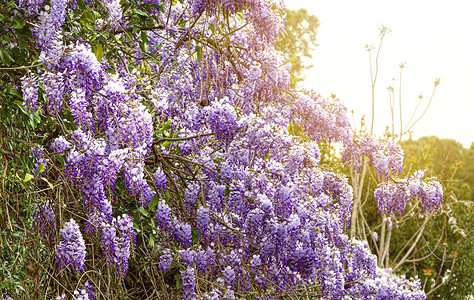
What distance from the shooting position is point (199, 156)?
11.6ft

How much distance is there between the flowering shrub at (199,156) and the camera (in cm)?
Answer: 267

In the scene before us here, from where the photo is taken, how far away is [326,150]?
33.1ft

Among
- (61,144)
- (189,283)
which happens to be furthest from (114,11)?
(189,283)

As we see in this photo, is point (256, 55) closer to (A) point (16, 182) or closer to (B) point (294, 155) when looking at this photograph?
(B) point (294, 155)

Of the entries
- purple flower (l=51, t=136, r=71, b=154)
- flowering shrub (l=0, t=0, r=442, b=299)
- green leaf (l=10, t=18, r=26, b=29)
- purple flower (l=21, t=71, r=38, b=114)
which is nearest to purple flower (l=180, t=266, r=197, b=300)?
flowering shrub (l=0, t=0, r=442, b=299)

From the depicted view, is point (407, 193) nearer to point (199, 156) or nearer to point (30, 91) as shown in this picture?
point (199, 156)

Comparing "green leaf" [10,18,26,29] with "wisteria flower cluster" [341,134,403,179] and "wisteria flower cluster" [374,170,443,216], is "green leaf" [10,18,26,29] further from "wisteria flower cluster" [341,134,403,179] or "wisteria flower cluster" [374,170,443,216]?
"wisteria flower cluster" [374,170,443,216]

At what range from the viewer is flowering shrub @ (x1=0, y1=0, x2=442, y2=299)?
2672mm

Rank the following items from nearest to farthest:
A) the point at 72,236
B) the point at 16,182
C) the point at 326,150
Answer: the point at 72,236 → the point at 16,182 → the point at 326,150

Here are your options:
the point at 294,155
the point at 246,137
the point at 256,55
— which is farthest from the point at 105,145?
the point at 256,55

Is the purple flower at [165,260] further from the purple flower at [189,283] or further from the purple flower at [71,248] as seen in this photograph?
the purple flower at [71,248]

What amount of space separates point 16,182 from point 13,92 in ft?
1.84

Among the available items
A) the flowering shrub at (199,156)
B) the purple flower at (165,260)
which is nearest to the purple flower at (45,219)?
the flowering shrub at (199,156)

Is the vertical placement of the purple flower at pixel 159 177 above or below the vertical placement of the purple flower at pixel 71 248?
above
